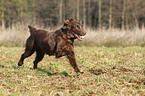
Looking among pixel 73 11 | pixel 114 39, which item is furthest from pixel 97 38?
pixel 73 11

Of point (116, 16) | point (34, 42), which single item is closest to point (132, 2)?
point (116, 16)

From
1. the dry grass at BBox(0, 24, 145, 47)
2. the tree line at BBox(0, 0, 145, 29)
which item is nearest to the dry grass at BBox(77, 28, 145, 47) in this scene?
the dry grass at BBox(0, 24, 145, 47)

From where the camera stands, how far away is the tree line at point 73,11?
3684cm

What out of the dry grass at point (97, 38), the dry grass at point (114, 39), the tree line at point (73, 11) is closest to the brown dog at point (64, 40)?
the dry grass at point (97, 38)

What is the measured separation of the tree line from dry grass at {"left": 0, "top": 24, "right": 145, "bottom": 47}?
2313 cm

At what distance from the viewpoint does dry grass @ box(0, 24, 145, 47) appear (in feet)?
41.9

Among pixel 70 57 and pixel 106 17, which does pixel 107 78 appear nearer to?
pixel 70 57

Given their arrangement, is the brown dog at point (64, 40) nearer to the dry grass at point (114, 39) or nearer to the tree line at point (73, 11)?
the dry grass at point (114, 39)

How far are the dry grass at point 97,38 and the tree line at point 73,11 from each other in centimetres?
2313

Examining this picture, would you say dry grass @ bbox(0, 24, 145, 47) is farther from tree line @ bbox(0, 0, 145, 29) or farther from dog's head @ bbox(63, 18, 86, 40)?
tree line @ bbox(0, 0, 145, 29)

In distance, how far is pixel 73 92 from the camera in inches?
136

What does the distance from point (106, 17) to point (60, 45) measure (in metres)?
36.9

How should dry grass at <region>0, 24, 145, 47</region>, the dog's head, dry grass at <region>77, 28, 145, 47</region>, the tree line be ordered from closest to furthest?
the dog's head, dry grass at <region>0, 24, 145, 47</region>, dry grass at <region>77, 28, 145, 47</region>, the tree line

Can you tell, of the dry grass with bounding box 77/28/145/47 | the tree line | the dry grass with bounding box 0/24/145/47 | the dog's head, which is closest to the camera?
the dog's head
